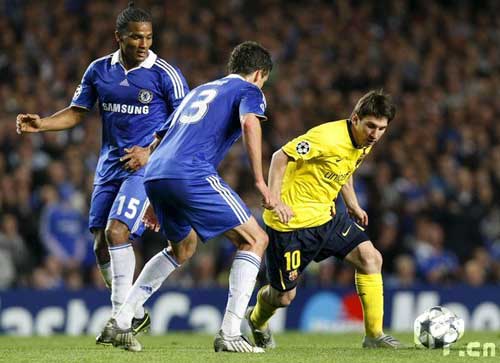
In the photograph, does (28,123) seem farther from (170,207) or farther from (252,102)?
(252,102)

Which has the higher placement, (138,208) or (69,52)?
(69,52)

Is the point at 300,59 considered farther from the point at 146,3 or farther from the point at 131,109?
the point at 131,109

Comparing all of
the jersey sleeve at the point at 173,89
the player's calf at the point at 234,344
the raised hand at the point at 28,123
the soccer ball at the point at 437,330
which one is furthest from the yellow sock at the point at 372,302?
the raised hand at the point at 28,123

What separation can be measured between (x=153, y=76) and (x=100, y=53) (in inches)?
309

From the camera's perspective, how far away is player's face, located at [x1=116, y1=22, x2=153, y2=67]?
25.4 ft

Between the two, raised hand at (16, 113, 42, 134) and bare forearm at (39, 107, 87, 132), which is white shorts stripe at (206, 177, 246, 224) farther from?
bare forearm at (39, 107, 87, 132)

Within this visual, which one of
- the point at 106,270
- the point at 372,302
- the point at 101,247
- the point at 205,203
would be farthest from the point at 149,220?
the point at 372,302

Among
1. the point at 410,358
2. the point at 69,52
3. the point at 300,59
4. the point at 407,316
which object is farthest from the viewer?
the point at 300,59

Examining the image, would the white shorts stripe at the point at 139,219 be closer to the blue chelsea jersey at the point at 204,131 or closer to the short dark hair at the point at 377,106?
the blue chelsea jersey at the point at 204,131

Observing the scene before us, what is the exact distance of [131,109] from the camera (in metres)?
7.98

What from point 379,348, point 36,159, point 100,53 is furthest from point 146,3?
point 379,348

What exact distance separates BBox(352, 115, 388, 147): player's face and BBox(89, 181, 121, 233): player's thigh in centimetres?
178

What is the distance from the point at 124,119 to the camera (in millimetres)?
7992

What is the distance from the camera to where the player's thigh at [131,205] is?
7.68m
